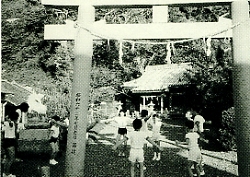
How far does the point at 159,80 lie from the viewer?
87.6 feet

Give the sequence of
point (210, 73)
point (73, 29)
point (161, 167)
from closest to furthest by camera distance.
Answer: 1. point (73, 29)
2. point (161, 167)
3. point (210, 73)

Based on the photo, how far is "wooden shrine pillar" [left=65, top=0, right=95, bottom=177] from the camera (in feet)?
18.0

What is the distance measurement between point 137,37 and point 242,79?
6.86 feet

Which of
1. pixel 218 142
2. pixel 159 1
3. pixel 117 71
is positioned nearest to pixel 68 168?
pixel 159 1

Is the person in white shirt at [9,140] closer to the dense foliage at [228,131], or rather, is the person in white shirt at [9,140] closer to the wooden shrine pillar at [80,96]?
the wooden shrine pillar at [80,96]

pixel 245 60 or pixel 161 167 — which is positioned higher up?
pixel 245 60

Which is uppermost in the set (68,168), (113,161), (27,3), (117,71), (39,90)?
(27,3)

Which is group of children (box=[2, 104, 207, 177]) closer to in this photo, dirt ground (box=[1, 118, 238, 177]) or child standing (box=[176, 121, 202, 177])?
child standing (box=[176, 121, 202, 177])

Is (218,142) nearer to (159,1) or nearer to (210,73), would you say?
(210,73)

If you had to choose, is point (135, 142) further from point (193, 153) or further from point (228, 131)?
point (228, 131)

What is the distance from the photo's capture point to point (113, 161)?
9.76 metres

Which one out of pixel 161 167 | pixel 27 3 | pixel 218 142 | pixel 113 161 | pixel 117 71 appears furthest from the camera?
pixel 117 71

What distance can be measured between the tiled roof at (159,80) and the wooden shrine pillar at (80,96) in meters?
18.6

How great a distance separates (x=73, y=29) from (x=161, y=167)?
4.80m
